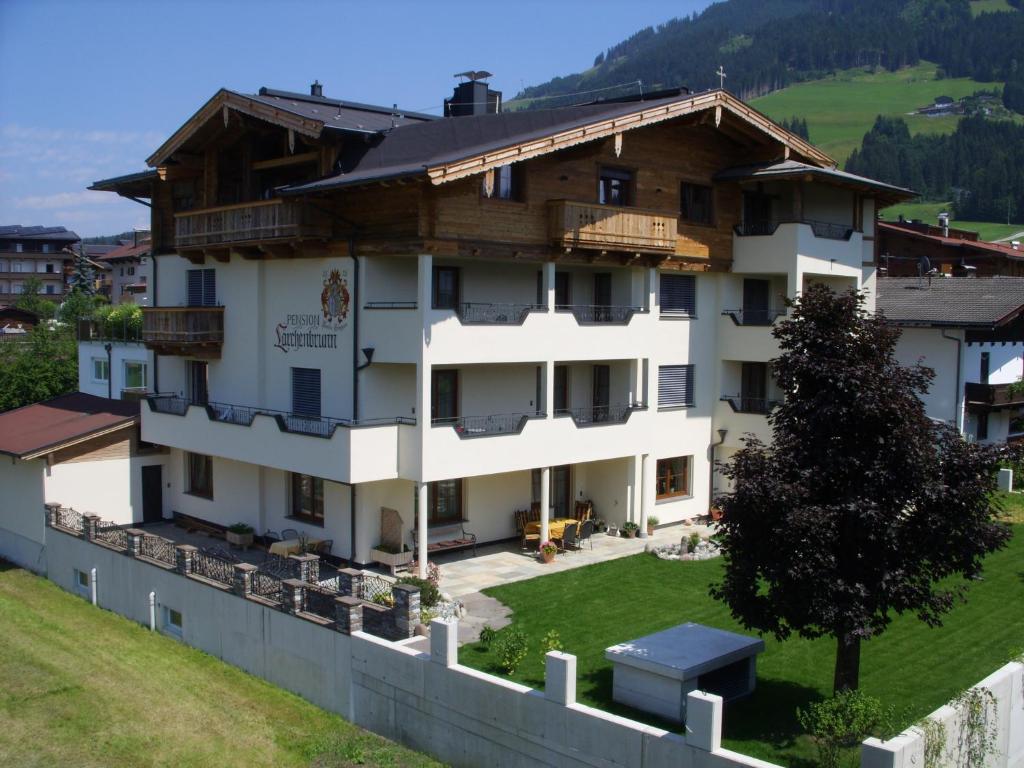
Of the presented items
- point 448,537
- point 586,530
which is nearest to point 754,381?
point 586,530

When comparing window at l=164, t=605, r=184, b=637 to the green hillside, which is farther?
the green hillside

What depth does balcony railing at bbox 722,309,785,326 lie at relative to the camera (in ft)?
94.3

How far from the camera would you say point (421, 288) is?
21828mm

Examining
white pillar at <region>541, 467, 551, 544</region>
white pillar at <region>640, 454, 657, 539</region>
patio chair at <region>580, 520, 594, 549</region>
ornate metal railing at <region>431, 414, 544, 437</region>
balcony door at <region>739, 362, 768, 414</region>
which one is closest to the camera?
ornate metal railing at <region>431, 414, 544, 437</region>

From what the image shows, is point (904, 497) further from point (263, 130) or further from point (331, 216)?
point (263, 130)

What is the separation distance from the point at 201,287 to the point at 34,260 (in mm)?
72807

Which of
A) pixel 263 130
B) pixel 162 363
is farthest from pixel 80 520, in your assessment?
pixel 263 130

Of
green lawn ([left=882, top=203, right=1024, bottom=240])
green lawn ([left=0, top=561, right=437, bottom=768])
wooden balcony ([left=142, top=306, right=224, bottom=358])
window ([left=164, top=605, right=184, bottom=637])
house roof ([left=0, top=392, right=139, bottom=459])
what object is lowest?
green lawn ([left=0, top=561, right=437, bottom=768])

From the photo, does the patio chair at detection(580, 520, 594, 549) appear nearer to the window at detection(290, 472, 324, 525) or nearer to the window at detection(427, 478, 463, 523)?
the window at detection(427, 478, 463, 523)

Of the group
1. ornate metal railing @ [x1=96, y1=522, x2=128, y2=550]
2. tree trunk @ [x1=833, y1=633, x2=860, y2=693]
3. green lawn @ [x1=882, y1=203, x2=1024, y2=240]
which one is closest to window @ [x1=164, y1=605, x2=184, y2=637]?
ornate metal railing @ [x1=96, y1=522, x2=128, y2=550]

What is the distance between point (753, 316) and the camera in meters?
29.5

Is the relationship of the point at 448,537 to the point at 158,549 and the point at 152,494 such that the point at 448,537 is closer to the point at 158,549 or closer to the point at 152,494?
the point at 158,549

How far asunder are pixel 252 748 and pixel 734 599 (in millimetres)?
7809

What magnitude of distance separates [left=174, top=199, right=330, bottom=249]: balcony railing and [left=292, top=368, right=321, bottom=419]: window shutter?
3482mm
